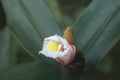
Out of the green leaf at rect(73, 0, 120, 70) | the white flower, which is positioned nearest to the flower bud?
the white flower

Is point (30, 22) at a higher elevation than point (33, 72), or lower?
higher

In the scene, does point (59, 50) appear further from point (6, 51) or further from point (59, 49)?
point (6, 51)

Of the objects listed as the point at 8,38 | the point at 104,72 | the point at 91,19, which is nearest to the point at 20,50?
the point at 8,38

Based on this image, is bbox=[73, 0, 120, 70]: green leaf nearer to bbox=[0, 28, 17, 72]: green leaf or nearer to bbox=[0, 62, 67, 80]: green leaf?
bbox=[0, 62, 67, 80]: green leaf

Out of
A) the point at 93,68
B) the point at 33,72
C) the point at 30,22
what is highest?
the point at 30,22

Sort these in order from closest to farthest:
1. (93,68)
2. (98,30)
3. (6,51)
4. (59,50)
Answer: (59,50)
(98,30)
(6,51)
(93,68)

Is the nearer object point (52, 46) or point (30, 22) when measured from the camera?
point (52, 46)

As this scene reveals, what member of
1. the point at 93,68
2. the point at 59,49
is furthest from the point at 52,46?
the point at 93,68

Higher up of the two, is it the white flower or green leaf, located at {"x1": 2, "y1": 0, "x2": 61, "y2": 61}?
green leaf, located at {"x1": 2, "y1": 0, "x2": 61, "y2": 61}
